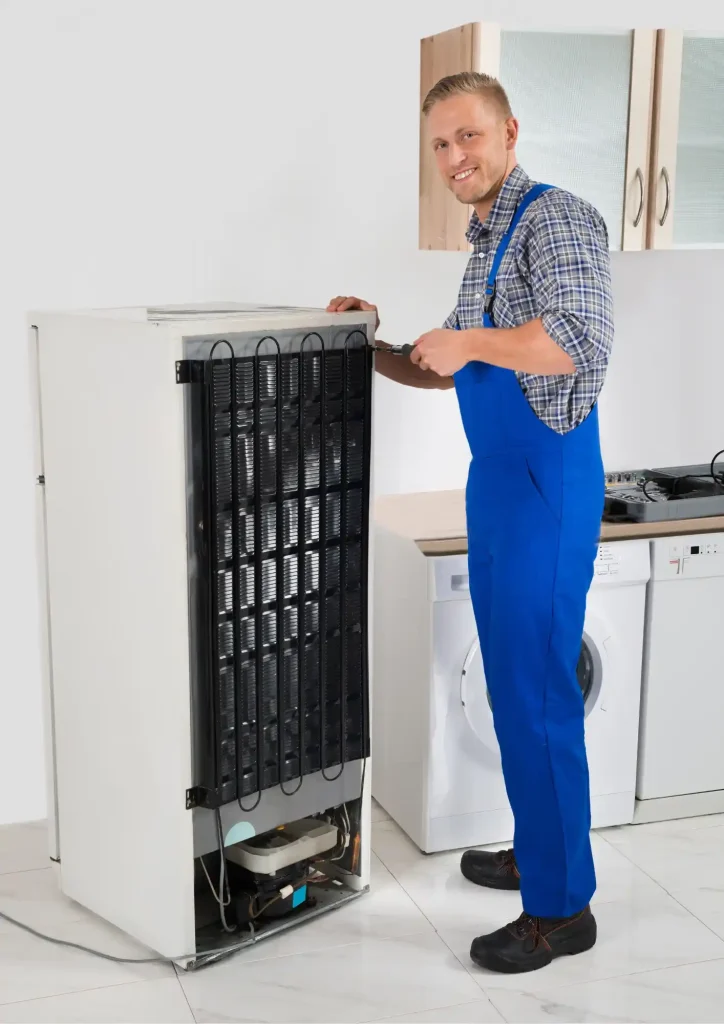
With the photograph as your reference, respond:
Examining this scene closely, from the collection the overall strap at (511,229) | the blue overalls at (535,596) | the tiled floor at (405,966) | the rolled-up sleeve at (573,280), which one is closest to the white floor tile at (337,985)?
the tiled floor at (405,966)

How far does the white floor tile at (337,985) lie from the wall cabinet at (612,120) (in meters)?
1.69

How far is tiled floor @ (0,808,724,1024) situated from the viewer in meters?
2.41

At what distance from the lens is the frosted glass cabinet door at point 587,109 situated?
2969mm

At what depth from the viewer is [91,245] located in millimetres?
3057

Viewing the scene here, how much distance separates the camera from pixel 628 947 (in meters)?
2.66

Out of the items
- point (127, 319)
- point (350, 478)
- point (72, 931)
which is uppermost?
point (127, 319)

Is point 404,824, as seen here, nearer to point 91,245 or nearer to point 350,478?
point 350,478

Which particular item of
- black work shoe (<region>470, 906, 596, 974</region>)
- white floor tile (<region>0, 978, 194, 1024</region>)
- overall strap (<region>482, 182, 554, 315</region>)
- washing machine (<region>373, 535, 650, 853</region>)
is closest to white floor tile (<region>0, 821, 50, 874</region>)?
white floor tile (<region>0, 978, 194, 1024</region>)

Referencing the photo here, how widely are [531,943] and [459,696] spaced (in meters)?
0.63

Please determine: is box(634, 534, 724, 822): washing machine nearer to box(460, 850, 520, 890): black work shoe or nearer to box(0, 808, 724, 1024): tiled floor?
box(0, 808, 724, 1024): tiled floor

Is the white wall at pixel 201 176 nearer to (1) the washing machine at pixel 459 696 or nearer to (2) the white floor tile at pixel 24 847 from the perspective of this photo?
(2) the white floor tile at pixel 24 847

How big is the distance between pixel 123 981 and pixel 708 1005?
47.4 inches

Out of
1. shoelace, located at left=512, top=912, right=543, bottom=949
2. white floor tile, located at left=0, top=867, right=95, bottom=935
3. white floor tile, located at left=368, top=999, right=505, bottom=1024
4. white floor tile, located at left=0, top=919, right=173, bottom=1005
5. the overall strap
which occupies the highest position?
the overall strap

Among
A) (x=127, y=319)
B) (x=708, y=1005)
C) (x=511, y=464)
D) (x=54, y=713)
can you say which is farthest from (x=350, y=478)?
(x=708, y=1005)
